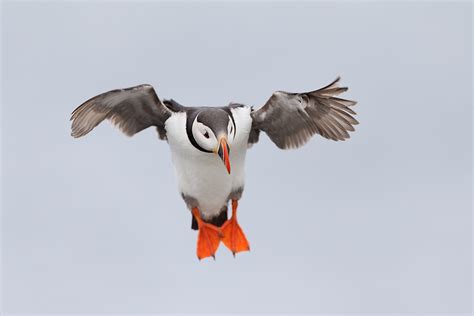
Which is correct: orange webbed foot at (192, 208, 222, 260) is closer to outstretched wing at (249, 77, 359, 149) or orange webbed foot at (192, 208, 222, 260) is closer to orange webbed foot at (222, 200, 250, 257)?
orange webbed foot at (222, 200, 250, 257)

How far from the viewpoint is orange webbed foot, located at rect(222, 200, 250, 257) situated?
580 inches

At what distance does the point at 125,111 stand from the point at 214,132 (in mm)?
1828

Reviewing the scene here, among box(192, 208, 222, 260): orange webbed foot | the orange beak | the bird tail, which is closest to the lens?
the orange beak

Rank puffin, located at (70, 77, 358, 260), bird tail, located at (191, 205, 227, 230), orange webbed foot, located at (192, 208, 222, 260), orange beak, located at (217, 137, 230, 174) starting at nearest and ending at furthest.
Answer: orange beak, located at (217, 137, 230, 174) < puffin, located at (70, 77, 358, 260) < orange webbed foot, located at (192, 208, 222, 260) < bird tail, located at (191, 205, 227, 230)

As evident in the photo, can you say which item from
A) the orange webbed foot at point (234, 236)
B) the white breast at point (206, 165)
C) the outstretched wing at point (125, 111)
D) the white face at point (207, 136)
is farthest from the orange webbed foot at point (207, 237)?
the white face at point (207, 136)

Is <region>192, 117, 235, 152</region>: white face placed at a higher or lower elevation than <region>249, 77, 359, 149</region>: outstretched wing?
lower

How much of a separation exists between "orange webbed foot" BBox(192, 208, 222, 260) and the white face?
1.83 m

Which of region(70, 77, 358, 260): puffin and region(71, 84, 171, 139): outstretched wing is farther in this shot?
region(71, 84, 171, 139): outstretched wing

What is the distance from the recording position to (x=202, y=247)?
48.2 feet

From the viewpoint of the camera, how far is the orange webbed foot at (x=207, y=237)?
14680 mm

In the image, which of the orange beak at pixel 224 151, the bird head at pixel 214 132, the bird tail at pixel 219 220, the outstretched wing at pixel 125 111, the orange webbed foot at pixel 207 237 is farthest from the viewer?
the bird tail at pixel 219 220

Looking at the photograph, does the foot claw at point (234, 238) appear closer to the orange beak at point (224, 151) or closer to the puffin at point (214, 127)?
the puffin at point (214, 127)

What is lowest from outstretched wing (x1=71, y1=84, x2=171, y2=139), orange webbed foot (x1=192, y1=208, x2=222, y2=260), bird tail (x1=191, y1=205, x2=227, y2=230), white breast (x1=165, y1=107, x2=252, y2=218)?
orange webbed foot (x1=192, y1=208, x2=222, y2=260)

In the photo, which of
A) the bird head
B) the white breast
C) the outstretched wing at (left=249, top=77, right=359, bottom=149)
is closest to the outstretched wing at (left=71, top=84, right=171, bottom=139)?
the white breast
